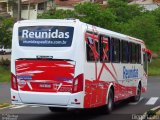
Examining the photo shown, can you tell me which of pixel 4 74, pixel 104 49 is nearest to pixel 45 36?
pixel 104 49

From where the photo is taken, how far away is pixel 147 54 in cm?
2603

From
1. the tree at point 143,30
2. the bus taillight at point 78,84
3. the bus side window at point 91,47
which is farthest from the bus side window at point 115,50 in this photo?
the tree at point 143,30

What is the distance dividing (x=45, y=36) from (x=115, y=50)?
410 cm

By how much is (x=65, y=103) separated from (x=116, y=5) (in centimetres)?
6592

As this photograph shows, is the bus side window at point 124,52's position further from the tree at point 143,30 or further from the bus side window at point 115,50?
the tree at point 143,30

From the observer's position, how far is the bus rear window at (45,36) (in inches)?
606

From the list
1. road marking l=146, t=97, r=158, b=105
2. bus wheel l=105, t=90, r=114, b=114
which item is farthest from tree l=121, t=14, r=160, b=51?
bus wheel l=105, t=90, r=114, b=114

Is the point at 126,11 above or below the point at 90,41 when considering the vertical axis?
below

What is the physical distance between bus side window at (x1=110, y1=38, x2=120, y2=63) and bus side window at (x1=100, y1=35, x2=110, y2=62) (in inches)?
21.6

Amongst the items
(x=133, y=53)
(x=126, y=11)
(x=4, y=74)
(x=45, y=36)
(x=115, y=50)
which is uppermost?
(x=45, y=36)

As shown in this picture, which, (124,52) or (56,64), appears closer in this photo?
(56,64)

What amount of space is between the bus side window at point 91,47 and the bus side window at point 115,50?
73.7 inches

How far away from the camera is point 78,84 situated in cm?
1505

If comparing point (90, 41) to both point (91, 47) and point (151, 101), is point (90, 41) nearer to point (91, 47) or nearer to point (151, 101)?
point (91, 47)
